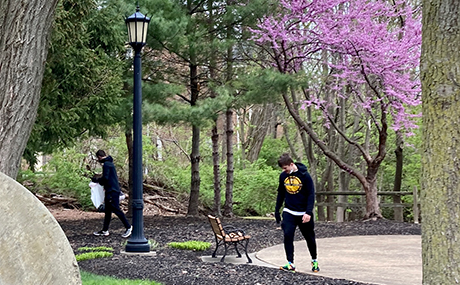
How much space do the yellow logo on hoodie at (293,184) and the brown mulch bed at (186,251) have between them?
1014mm

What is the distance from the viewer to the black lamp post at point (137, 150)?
8758 millimetres

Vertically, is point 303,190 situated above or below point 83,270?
above

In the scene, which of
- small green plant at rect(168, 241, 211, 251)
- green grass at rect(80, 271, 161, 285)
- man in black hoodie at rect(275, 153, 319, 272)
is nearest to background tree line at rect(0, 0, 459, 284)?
small green plant at rect(168, 241, 211, 251)

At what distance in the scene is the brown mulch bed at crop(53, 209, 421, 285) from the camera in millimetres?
6422

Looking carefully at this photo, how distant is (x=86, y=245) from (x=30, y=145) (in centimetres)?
260

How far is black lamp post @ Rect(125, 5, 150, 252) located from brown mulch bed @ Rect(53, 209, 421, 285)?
0.33 meters

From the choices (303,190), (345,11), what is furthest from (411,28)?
(303,190)

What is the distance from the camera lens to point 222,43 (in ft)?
45.3

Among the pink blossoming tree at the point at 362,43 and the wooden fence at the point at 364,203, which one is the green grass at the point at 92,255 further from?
the wooden fence at the point at 364,203

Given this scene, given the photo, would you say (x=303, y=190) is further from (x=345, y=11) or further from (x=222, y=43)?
(x=345, y=11)

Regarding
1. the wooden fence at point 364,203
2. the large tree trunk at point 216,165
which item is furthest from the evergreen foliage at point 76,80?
the wooden fence at point 364,203

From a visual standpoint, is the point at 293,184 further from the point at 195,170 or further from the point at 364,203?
the point at 364,203

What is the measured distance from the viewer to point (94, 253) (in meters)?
8.16

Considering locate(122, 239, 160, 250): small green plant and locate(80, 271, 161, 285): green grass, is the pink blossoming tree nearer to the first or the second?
locate(122, 239, 160, 250): small green plant
